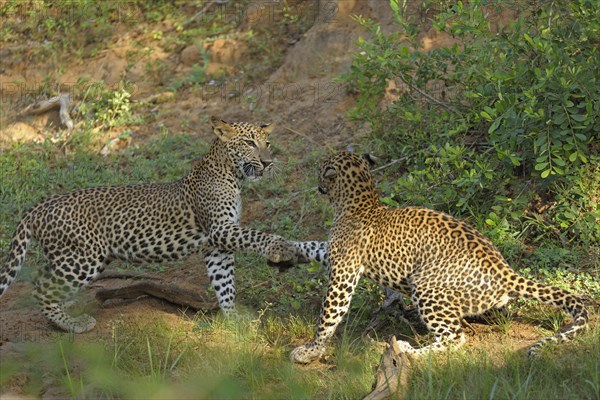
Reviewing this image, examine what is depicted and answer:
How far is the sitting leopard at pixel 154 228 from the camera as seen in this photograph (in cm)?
930

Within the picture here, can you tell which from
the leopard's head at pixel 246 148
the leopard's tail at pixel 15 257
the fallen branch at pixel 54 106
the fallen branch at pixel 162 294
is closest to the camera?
the leopard's tail at pixel 15 257

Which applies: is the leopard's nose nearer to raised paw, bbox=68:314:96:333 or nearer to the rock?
raised paw, bbox=68:314:96:333

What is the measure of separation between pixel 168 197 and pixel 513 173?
376 cm

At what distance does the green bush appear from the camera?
917cm

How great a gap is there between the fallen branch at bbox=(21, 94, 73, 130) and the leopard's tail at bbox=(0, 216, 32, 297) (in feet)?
19.8

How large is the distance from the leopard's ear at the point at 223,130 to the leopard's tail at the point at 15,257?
85.7 inches

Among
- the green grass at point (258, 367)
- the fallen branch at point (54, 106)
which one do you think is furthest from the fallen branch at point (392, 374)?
the fallen branch at point (54, 106)

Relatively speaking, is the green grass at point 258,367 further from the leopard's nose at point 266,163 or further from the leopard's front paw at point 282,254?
the leopard's nose at point 266,163

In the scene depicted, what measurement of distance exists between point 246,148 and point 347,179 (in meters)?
1.59

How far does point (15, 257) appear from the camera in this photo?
9.27 meters

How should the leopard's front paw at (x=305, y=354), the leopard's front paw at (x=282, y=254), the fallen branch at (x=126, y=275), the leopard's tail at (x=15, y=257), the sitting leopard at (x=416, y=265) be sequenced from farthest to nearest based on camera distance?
the fallen branch at (x=126, y=275), the leopard's tail at (x=15, y=257), the leopard's front paw at (x=282, y=254), the leopard's front paw at (x=305, y=354), the sitting leopard at (x=416, y=265)

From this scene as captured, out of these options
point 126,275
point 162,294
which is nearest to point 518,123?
point 162,294

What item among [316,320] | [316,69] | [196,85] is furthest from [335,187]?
[196,85]

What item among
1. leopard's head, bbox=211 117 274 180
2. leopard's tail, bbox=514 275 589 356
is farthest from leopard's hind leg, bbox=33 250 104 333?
leopard's tail, bbox=514 275 589 356
